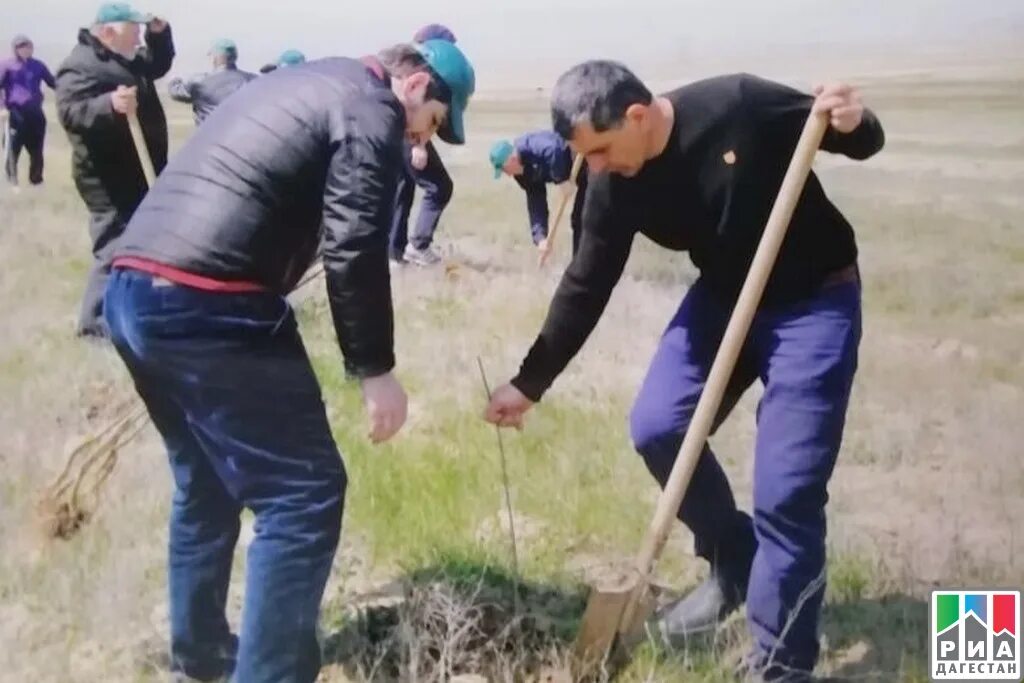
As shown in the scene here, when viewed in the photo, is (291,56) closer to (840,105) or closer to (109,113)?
(109,113)

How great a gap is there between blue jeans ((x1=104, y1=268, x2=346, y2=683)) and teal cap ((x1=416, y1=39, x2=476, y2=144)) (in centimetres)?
49

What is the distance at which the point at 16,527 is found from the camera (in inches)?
144

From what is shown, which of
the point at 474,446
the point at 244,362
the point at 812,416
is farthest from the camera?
the point at 474,446

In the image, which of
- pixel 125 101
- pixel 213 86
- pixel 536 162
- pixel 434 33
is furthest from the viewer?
pixel 536 162

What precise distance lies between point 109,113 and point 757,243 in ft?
10.3

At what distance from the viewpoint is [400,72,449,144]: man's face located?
8.19 ft

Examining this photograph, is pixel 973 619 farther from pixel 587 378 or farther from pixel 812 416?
pixel 587 378

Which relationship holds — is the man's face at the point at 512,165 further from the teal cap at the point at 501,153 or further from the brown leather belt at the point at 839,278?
the brown leather belt at the point at 839,278

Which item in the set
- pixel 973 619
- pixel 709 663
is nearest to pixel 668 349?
pixel 709 663

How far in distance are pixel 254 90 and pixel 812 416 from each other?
4.11 ft

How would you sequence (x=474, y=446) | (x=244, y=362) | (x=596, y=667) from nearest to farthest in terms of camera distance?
(x=244, y=362) < (x=596, y=667) < (x=474, y=446)

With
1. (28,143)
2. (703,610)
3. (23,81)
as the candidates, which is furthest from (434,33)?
(28,143)

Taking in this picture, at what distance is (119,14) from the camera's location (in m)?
4.77

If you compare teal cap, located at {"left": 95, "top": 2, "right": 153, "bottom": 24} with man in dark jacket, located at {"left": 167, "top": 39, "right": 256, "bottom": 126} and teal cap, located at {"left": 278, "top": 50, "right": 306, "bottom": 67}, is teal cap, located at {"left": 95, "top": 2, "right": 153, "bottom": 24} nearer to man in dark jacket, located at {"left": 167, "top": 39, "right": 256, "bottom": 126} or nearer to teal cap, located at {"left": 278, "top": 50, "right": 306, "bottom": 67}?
man in dark jacket, located at {"left": 167, "top": 39, "right": 256, "bottom": 126}
